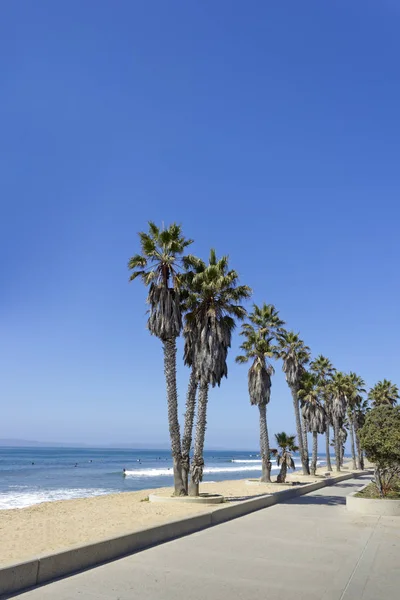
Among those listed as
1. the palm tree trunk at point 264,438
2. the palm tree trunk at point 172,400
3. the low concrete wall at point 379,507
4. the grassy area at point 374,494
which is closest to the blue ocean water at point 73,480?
the palm tree trunk at point 172,400

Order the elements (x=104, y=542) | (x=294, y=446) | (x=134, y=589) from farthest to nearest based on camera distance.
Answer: (x=294, y=446)
(x=104, y=542)
(x=134, y=589)

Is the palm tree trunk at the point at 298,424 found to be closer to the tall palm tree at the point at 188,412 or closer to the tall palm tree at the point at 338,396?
the tall palm tree at the point at 338,396

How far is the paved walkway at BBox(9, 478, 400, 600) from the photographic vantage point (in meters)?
7.48

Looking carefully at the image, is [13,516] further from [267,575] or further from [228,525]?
[267,575]

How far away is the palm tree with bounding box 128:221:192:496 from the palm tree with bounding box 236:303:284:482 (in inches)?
451

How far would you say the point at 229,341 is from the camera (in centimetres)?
2295

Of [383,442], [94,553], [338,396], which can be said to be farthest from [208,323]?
[338,396]

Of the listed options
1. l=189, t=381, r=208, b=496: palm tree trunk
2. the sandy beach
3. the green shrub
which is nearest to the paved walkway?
the sandy beach

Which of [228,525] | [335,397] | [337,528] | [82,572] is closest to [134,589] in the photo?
[82,572]

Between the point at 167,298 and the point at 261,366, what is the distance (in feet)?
42.5

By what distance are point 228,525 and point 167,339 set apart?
1003 centimetres

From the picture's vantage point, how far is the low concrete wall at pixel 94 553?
24.6ft

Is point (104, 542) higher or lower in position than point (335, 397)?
lower

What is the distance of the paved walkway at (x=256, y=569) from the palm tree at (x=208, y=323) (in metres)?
8.48
